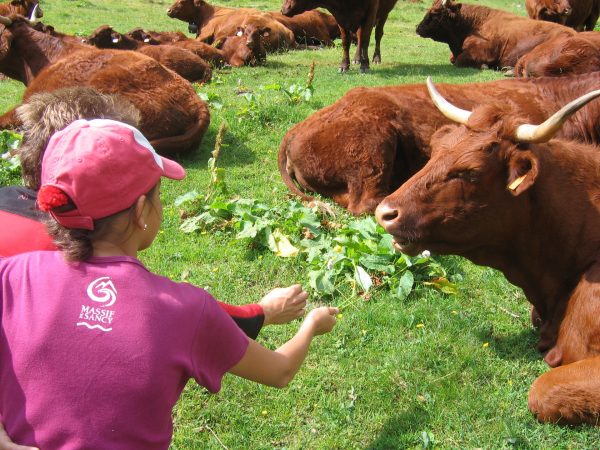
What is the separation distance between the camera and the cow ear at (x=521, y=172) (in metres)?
3.78

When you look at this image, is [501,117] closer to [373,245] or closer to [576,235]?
[576,235]

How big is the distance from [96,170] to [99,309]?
0.47m

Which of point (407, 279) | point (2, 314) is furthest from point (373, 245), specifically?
point (2, 314)

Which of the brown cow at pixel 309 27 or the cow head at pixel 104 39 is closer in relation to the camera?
the cow head at pixel 104 39

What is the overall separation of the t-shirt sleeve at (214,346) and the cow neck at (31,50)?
9.15 m

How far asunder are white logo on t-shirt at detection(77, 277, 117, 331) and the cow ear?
2520 mm

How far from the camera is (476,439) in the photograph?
3.68 metres

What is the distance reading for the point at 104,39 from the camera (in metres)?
14.2

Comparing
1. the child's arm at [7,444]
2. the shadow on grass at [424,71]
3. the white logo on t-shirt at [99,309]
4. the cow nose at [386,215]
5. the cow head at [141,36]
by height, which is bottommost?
the cow head at [141,36]

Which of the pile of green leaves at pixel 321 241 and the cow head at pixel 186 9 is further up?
the pile of green leaves at pixel 321 241

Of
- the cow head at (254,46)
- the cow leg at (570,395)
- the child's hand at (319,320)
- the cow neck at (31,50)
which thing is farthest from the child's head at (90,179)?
the cow head at (254,46)

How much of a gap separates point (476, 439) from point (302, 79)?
10.5 metres

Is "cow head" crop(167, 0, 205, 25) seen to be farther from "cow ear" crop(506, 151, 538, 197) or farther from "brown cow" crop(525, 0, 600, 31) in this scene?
"cow ear" crop(506, 151, 538, 197)

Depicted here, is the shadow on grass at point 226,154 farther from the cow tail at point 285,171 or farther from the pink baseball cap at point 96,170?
the pink baseball cap at point 96,170
